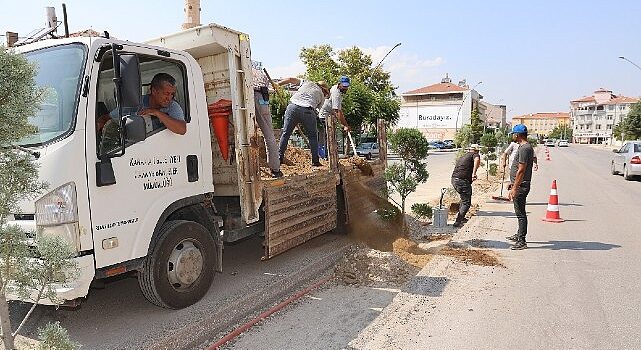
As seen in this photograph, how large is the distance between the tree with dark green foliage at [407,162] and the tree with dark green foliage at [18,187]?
676cm

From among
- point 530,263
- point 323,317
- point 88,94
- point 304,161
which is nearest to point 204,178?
point 88,94

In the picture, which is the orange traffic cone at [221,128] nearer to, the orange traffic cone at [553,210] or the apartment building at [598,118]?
the orange traffic cone at [553,210]

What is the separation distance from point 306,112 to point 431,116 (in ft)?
276

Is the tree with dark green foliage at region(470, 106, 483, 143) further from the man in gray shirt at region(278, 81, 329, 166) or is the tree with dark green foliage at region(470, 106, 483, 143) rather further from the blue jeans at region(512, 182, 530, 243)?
the man in gray shirt at region(278, 81, 329, 166)

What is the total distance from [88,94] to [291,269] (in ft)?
10.6

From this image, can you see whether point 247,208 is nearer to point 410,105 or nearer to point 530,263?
point 530,263

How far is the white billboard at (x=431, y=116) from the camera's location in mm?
86438

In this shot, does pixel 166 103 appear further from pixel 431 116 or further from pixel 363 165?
pixel 431 116

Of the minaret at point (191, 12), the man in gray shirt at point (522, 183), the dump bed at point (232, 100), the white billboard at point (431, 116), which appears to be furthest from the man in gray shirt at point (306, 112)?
the white billboard at point (431, 116)

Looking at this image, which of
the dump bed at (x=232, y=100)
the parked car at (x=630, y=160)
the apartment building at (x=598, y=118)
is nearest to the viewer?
the dump bed at (x=232, y=100)

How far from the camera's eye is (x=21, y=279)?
226cm

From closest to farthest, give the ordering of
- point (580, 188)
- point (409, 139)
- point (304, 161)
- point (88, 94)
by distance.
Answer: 1. point (88, 94)
2. point (304, 161)
3. point (409, 139)
4. point (580, 188)

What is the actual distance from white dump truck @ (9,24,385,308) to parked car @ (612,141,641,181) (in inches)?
665

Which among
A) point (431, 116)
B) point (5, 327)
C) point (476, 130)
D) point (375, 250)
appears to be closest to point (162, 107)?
point (5, 327)
